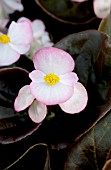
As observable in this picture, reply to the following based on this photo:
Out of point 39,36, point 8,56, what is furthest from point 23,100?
point 39,36

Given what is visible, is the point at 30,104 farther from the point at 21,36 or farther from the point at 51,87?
the point at 21,36

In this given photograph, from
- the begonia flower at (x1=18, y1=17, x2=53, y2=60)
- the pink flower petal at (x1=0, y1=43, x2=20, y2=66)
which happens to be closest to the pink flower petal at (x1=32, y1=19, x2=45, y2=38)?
the begonia flower at (x1=18, y1=17, x2=53, y2=60)

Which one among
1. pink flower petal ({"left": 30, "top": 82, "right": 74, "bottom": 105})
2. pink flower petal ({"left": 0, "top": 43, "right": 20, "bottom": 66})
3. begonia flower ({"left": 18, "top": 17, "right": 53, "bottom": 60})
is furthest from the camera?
begonia flower ({"left": 18, "top": 17, "right": 53, "bottom": 60})

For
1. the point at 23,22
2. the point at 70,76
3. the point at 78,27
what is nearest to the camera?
the point at 70,76

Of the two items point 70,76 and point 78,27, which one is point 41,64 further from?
point 78,27

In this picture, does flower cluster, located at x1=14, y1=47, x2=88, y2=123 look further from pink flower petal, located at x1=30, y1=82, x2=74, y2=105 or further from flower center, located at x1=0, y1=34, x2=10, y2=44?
flower center, located at x1=0, y1=34, x2=10, y2=44

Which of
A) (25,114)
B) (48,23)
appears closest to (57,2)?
(48,23)
